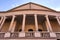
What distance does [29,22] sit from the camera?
20.2m

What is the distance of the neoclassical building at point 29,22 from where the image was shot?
1463 centimetres

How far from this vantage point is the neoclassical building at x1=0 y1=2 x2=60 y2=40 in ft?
48.0

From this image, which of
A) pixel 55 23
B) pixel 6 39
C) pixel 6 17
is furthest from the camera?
pixel 55 23

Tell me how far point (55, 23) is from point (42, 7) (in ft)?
10.2

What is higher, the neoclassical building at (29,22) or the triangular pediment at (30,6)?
the triangular pediment at (30,6)

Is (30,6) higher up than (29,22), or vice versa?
(30,6)

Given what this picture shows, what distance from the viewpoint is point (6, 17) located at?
715 inches

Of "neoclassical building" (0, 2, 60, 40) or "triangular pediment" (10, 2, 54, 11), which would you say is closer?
"neoclassical building" (0, 2, 60, 40)

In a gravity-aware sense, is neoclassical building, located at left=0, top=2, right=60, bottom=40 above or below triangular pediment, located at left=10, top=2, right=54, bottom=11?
below

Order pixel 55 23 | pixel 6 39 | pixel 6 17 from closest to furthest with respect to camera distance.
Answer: pixel 6 39 → pixel 6 17 → pixel 55 23

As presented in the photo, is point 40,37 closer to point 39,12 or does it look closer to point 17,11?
point 39,12

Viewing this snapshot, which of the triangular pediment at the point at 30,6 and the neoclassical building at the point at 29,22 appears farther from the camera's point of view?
the triangular pediment at the point at 30,6

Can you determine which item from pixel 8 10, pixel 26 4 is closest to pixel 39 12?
pixel 26 4

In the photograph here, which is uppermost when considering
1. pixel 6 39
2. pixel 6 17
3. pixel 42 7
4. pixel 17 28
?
pixel 42 7
